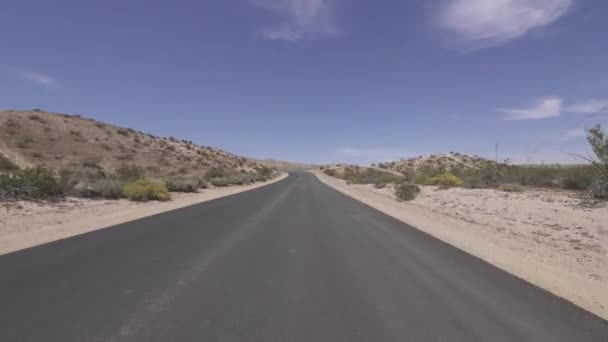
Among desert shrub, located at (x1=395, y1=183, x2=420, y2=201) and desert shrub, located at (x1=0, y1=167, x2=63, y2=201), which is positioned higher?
desert shrub, located at (x1=0, y1=167, x2=63, y2=201)

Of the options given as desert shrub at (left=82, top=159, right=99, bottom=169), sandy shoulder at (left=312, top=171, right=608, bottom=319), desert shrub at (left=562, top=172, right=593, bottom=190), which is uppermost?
desert shrub at (left=82, top=159, right=99, bottom=169)

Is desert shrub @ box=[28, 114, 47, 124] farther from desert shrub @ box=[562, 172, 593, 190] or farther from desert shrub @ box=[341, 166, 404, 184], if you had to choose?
desert shrub @ box=[562, 172, 593, 190]

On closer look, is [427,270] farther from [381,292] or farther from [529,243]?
[529,243]

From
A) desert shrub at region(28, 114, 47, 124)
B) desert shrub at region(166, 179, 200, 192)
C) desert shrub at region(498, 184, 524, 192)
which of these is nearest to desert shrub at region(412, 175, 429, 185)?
desert shrub at region(498, 184, 524, 192)

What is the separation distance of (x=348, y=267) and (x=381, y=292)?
5.17 feet

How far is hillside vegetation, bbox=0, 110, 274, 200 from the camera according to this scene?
22.0 m

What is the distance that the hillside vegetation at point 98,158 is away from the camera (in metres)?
22.0

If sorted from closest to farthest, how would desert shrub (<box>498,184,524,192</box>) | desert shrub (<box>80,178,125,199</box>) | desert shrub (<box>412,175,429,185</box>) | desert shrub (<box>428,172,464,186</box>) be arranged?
desert shrub (<box>80,178,125,199</box>), desert shrub (<box>498,184,524,192</box>), desert shrub (<box>428,172,464,186</box>), desert shrub (<box>412,175,429,185</box>)

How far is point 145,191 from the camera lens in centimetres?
2209

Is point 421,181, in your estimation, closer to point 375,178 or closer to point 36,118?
point 375,178

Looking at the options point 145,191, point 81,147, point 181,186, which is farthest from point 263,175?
point 145,191

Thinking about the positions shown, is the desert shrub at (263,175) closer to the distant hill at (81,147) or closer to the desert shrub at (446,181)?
the distant hill at (81,147)

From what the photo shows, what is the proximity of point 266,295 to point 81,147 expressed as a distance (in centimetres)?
5337

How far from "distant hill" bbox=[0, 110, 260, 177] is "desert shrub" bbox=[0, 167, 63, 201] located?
18997 millimetres
